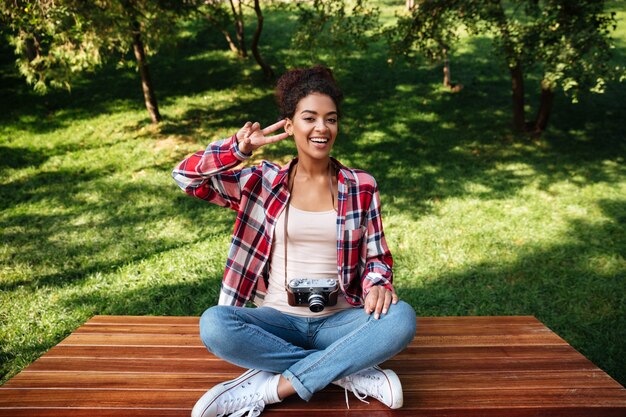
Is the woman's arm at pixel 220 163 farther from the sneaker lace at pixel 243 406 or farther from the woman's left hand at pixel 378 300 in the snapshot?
the sneaker lace at pixel 243 406

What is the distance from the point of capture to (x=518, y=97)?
8172mm

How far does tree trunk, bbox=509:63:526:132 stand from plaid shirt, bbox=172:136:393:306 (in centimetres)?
655

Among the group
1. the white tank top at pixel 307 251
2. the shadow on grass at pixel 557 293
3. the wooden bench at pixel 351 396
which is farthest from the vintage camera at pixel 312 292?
the shadow on grass at pixel 557 293

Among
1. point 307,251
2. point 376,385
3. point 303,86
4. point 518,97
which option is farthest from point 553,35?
point 376,385

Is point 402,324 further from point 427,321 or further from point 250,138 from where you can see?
point 250,138

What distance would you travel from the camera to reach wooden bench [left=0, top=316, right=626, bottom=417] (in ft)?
6.71

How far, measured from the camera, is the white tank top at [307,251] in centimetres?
233

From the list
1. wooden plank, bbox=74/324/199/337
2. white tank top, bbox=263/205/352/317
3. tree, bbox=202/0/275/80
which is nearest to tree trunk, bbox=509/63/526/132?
tree, bbox=202/0/275/80

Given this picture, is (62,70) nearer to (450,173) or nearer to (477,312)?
(450,173)

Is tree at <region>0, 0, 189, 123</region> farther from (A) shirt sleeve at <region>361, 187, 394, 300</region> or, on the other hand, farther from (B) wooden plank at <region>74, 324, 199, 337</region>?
(A) shirt sleeve at <region>361, 187, 394, 300</region>

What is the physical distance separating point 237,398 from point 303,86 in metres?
1.50

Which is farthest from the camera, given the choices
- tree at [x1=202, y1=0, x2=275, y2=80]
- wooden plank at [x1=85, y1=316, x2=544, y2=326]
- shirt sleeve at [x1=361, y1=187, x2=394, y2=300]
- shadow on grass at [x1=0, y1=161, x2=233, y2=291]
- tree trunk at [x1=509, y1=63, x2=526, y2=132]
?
tree at [x1=202, y1=0, x2=275, y2=80]

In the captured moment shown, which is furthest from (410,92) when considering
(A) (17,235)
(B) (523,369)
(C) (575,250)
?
(B) (523,369)

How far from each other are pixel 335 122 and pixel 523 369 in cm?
155
